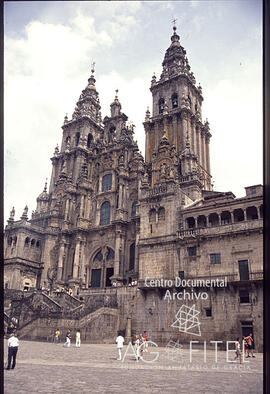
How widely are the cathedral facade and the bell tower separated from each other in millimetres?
197

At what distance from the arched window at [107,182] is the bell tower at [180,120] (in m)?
6.67

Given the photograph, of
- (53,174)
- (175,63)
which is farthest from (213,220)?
(53,174)

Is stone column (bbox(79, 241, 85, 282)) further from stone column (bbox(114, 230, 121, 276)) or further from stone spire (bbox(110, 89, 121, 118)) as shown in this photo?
stone spire (bbox(110, 89, 121, 118))

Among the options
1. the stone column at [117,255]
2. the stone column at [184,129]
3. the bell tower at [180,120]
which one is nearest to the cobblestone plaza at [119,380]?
the stone column at [117,255]

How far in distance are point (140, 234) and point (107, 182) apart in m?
16.8

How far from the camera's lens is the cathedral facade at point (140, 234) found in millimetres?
27703

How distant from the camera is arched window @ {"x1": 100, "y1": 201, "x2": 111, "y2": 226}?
1847 inches

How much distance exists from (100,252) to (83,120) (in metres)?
25.7

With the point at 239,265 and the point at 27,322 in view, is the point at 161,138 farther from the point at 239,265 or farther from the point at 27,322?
the point at 27,322

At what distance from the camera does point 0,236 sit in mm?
4383

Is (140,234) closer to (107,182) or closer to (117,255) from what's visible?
(117,255)

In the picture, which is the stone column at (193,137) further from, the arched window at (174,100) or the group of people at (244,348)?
the group of people at (244,348)

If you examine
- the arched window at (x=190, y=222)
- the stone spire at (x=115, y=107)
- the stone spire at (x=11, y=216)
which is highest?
the stone spire at (x=115, y=107)

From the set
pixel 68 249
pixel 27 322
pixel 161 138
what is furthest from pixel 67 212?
pixel 27 322
